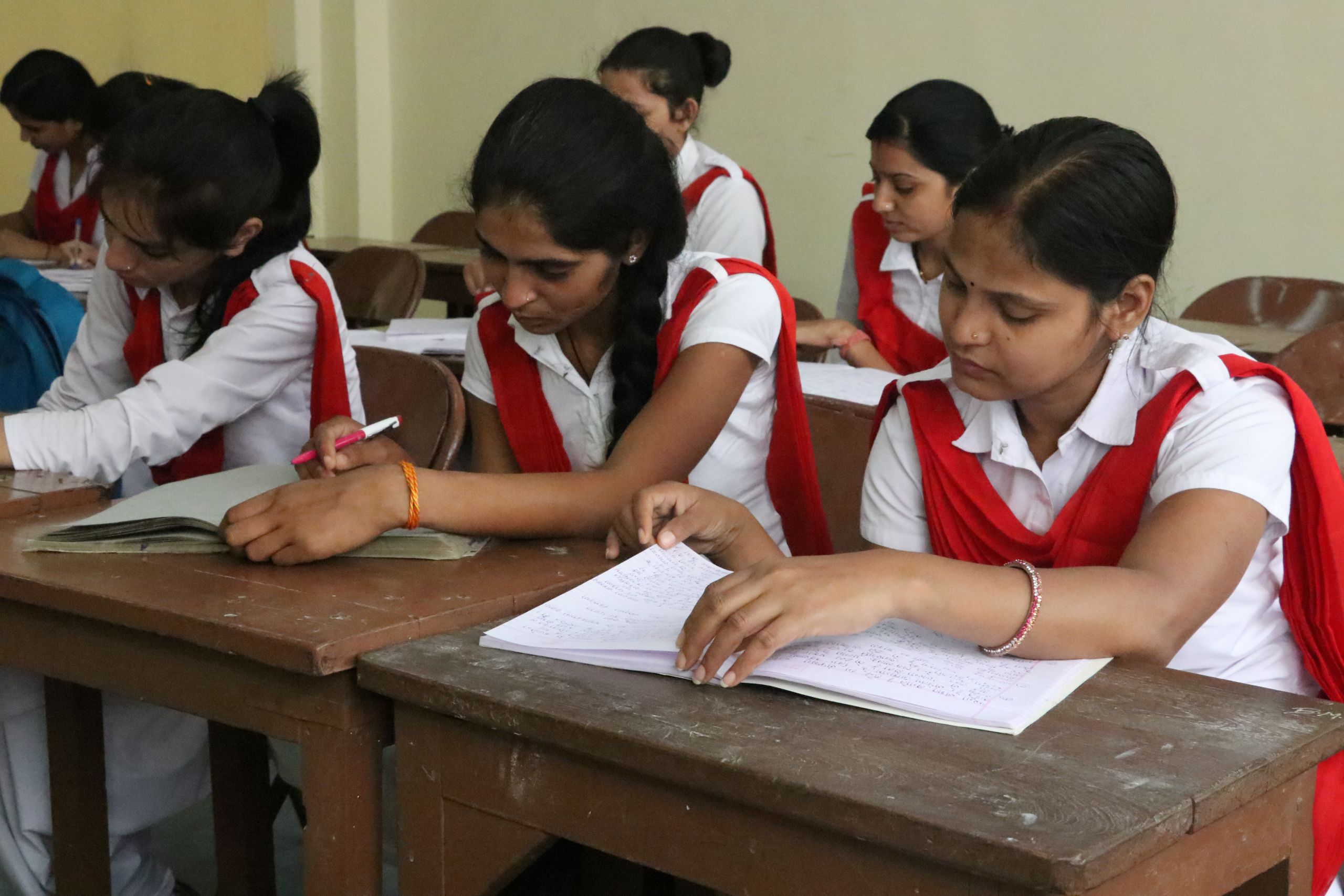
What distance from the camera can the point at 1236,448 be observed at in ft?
3.47

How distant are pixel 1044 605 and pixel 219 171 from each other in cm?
117

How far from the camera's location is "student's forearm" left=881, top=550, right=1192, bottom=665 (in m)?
0.91

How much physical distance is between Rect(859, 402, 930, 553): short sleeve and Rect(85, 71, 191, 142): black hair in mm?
994

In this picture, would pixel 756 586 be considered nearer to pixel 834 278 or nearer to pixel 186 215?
pixel 186 215

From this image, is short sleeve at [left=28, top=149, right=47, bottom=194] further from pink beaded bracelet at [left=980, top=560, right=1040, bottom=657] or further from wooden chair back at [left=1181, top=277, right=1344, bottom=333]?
pink beaded bracelet at [left=980, top=560, right=1040, bottom=657]

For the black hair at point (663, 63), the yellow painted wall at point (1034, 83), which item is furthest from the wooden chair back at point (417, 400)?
the yellow painted wall at point (1034, 83)

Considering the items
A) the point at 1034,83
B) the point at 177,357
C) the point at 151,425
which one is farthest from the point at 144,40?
the point at 151,425

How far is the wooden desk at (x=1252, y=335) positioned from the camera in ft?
7.97

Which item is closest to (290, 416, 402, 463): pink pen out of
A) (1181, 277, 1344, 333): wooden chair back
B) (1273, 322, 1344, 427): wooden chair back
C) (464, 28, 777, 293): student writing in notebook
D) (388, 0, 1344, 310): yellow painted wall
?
(1273, 322, 1344, 427): wooden chair back

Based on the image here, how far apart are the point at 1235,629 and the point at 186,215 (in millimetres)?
1221

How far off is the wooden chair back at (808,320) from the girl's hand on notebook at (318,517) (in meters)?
1.49

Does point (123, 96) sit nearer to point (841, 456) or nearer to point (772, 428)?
point (841, 456)

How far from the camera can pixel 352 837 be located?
3.22ft

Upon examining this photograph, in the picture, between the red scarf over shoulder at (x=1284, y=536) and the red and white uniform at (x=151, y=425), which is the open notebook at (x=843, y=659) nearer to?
the red scarf over shoulder at (x=1284, y=536)
